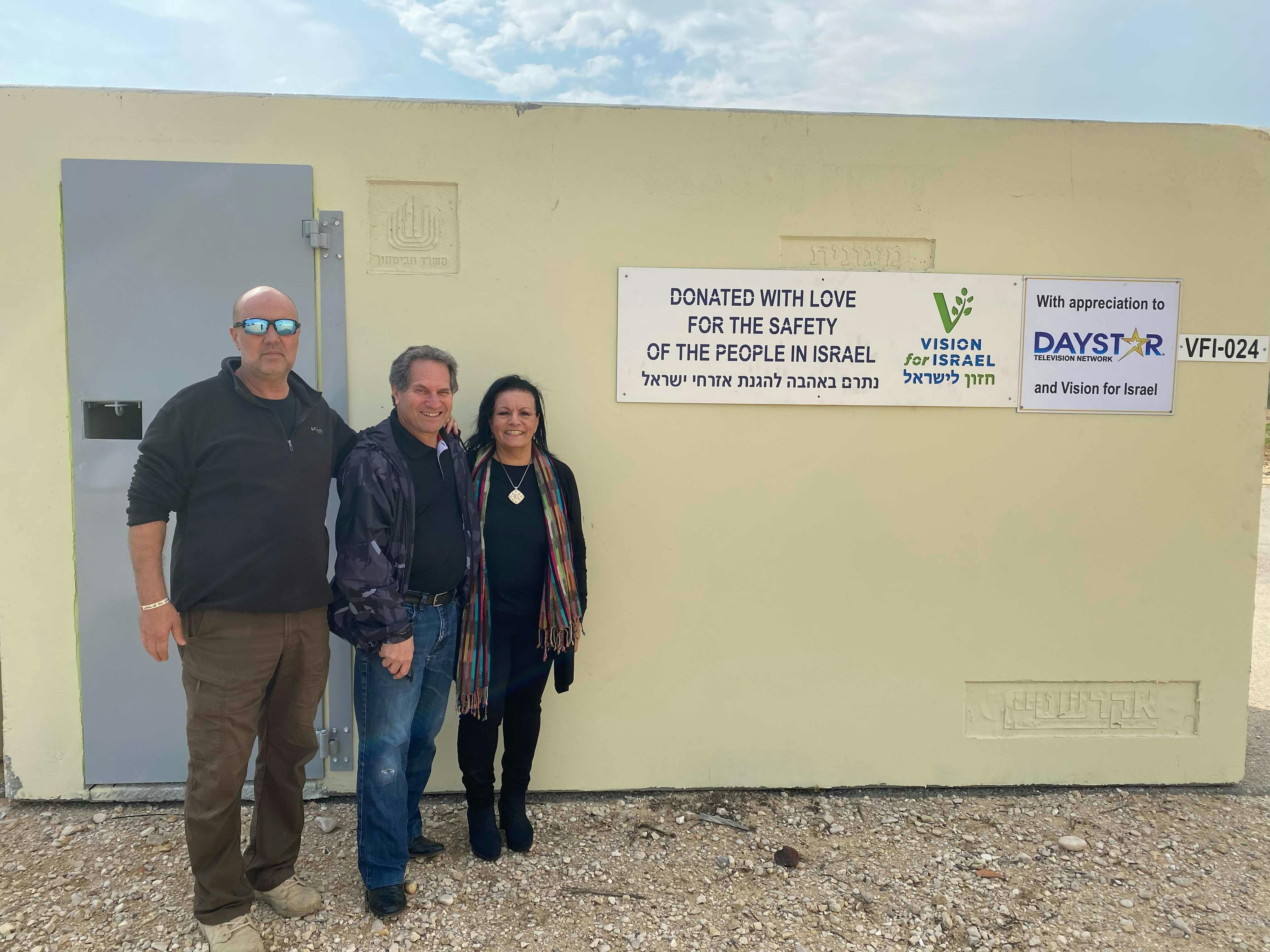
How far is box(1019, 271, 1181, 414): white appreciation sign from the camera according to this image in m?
3.22

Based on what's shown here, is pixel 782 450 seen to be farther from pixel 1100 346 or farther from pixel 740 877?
pixel 740 877

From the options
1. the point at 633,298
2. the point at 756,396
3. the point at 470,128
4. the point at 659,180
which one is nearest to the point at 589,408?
the point at 633,298

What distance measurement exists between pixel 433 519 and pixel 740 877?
1.67 metres

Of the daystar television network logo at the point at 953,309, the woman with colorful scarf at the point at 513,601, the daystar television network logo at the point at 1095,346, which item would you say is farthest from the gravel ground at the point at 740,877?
the daystar television network logo at the point at 953,309

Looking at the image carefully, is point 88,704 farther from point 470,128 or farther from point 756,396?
point 756,396

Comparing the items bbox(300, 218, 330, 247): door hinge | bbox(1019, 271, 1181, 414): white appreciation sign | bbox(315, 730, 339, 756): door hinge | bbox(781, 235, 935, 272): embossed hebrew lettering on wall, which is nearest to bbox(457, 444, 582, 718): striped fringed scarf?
bbox(315, 730, 339, 756): door hinge

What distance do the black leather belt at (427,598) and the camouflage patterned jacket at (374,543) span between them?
40mm

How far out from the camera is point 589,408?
3.14 meters

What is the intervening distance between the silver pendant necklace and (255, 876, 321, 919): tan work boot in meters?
1.44

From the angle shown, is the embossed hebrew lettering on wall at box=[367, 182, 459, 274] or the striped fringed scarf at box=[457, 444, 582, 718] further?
the embossed hebrew lettering on wall at box=[367, 182, 459, 274]

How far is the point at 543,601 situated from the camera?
2734 mm

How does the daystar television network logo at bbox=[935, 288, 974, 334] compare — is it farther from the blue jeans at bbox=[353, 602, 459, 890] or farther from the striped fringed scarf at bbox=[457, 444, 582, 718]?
the blue jeans at bbox=[353, 602, 459, 890]

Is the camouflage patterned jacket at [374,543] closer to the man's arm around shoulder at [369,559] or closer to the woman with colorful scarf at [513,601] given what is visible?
the man's arm around shoulder at [369,559]

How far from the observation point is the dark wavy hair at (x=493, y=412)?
2.72m
